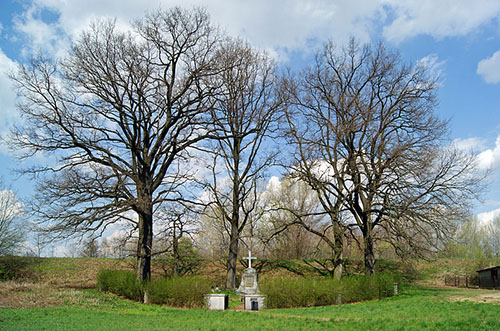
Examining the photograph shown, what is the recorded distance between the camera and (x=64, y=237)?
63.7 ft

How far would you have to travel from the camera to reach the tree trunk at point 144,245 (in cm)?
2133

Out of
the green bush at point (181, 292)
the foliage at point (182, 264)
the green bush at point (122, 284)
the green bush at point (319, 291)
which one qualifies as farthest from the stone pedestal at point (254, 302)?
the foliage at point (182, 264)

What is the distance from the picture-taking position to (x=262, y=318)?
14.5 meters

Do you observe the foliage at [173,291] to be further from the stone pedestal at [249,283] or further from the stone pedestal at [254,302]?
the stone pedestal at [249,283]

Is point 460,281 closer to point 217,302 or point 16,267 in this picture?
point 217,302

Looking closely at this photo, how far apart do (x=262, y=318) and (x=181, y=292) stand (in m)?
5.87

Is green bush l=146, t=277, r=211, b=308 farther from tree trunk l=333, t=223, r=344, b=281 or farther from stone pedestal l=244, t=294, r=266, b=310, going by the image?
tree trunk l=333, t=223, r=344, b=281

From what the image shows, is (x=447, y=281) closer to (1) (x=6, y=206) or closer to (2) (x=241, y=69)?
(2) (x=241, y=69)

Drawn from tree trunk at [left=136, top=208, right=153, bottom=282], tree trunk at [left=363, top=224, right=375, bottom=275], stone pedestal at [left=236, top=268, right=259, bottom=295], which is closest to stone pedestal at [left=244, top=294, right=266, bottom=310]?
stone pedestal at [left=236, top=268, right=259, bottom=295]

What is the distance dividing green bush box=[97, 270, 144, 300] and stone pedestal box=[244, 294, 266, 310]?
17.6ft

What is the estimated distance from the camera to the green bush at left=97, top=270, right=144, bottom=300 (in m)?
20.2

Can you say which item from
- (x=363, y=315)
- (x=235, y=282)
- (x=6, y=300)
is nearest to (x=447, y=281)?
(x=235, y=282)

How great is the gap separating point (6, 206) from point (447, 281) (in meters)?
33.9

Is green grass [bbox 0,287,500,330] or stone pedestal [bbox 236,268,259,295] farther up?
stone pedestal [bbox 236,268,259,295]
